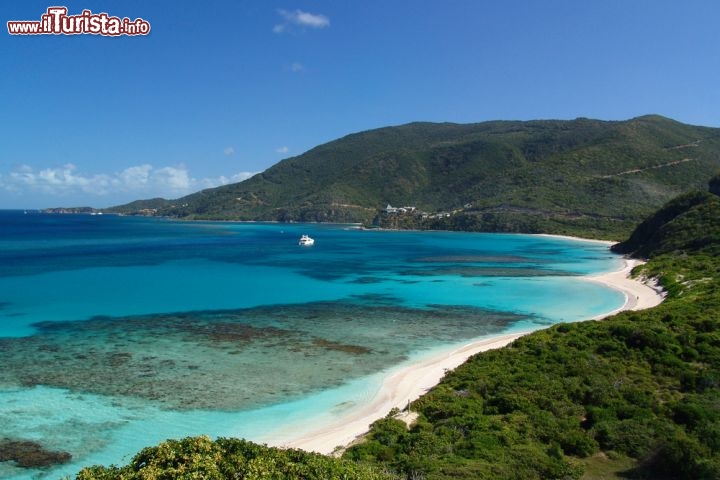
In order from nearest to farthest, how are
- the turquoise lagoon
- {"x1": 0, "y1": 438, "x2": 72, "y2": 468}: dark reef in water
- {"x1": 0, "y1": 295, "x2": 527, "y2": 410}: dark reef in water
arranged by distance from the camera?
{"x1": 0, "y1": 438, "x2": 72, "y2": 468}: dark reef in water, the turquoise lagoon, {"x1": 0, "y1": 295, "x2": 527, "y2": 410}: dark reef in water

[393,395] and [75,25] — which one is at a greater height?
[75,25]

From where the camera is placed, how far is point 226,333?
3409 centimetres

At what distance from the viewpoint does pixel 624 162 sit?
17062cm

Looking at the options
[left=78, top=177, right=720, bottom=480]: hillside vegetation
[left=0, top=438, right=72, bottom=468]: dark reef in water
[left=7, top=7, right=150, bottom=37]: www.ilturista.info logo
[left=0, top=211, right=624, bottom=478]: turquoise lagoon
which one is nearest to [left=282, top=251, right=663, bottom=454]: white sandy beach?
[left=0, top=211, right=624, bottom=478]: turquoise lagoon

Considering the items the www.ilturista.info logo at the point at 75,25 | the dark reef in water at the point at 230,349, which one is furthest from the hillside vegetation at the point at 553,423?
the www.ilturista.info logo at the point at 75,25

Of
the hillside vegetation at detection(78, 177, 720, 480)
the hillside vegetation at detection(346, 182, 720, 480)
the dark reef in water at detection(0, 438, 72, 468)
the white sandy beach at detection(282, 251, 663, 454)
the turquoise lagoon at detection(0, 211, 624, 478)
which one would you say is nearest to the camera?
A: the hillside vegetation at detection(78, 177, 720, 480)

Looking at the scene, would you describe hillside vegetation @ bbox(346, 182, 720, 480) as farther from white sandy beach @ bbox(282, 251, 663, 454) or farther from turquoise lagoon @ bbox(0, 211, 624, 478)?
turquoise lagoon @ bbox(0, 211, 624, 478)

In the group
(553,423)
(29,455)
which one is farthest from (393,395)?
(29,455)

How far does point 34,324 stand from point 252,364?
20183 mm

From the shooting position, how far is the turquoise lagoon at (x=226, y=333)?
19609 millimetres

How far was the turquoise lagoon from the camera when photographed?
19609 millimetres

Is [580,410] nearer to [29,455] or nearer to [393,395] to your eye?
[393,395]

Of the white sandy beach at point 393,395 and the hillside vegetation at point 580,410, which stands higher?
the hillside vegetation at point 580,410

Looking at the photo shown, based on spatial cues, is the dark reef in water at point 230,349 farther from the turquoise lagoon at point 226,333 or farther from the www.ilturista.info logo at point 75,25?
the www.ilturista.info logo at point 75,25
